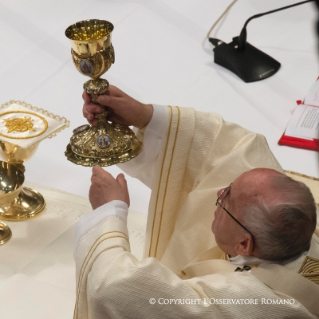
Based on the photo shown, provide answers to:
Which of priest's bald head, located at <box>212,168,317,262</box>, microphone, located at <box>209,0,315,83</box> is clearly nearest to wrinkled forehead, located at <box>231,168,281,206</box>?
priest's bald head, located at <box>212,168,317,262</box>

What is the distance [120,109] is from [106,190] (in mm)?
286

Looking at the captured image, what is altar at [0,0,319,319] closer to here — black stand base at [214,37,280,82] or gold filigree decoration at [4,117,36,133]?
black stand base at [214,37,280,82]

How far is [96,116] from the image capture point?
1853 millimetres

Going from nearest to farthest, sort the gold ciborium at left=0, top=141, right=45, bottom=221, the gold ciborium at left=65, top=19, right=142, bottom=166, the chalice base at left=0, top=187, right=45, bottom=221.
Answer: the gold ciborium at left=65, top=19, right=142, bottom=166
the gold ciborium at left=0, top=141, right=45, bottom=221
the chalice base at left=0, top=187, right=45, bottom=221

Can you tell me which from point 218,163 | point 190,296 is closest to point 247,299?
point 190,296

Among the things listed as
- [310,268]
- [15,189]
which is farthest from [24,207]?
[310,268]

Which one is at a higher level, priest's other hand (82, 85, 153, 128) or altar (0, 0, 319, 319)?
priest's other hand (82, 85, 153, 128)

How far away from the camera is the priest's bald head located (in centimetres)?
150

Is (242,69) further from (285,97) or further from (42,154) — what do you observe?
(42,154)

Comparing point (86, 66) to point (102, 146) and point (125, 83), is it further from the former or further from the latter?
point (125, 83)

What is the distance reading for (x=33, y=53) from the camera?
393cm

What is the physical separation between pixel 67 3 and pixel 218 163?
282 centimetres
